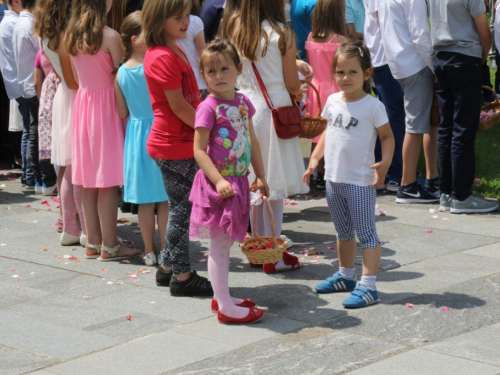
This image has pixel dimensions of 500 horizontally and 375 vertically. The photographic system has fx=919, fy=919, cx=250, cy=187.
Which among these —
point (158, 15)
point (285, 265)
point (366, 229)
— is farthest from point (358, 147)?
point (158, 15)

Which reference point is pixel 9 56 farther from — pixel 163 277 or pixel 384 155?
pixel 384 155

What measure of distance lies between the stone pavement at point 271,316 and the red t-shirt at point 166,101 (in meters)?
0.96

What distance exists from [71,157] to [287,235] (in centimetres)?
189

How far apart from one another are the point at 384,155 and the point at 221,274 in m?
1.20

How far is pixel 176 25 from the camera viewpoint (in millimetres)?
5746

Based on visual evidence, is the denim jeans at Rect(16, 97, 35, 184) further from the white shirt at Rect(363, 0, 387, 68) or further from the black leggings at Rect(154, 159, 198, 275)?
the black leggings at Rect(154, 159, 198, 275)

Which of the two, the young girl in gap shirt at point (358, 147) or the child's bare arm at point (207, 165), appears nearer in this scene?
the child's bare arm at point (207, 165)

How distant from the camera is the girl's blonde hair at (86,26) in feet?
22.0

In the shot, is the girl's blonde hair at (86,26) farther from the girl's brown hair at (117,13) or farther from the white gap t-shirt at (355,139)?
the white gap t-shirt at (355,139)

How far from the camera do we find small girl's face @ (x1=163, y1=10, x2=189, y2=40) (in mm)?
5727

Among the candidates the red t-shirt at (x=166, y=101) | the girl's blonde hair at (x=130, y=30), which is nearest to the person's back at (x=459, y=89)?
the girl's blonde hair at (x=130, y=30)

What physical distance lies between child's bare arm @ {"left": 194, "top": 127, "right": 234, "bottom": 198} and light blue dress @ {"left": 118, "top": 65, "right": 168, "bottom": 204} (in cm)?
137

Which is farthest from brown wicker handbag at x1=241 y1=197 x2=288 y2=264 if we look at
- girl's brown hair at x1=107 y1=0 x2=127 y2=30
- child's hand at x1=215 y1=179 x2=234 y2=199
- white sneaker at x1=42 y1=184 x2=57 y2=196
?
white sneaker at x1=42 y1=184 x2=57 y2=196

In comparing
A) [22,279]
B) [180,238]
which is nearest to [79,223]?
[22,279]
